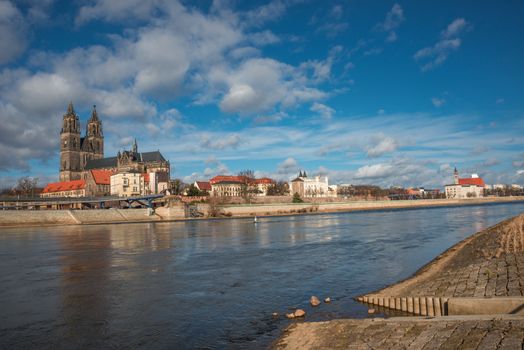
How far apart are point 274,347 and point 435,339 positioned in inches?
157

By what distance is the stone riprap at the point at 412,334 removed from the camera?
720 centimetres

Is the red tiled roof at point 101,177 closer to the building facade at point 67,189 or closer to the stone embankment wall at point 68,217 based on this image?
the building facade at point 67,189

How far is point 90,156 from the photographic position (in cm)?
16588

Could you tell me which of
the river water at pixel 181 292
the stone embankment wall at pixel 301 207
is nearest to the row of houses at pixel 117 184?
the stone embankment wall at pixel 301 207

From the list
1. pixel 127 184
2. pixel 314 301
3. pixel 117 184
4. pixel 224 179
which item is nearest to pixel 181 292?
pixel 314 301

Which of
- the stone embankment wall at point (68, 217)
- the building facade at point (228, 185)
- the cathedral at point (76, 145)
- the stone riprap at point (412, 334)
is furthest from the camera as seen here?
the cathedral at point (76, 145)

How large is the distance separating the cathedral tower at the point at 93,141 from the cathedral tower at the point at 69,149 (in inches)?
114

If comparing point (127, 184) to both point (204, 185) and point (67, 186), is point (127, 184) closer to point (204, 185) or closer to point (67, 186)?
point (67, 186)

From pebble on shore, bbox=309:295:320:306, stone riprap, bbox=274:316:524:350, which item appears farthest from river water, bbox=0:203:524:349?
stone riprap, bbox=274:316:524:350

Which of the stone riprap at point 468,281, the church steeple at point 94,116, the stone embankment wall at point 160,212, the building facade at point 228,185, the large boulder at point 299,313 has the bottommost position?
the large boulder at point 299,313

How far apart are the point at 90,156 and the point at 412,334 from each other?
173293mm

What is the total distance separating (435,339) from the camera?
7.89m

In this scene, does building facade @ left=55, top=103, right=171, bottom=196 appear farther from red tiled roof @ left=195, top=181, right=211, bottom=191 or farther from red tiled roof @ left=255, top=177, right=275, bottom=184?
red tiled roof @ left=255, top=177, right=275, bottom=184

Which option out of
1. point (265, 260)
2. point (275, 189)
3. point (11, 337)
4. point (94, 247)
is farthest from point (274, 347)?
point (275, 189)
